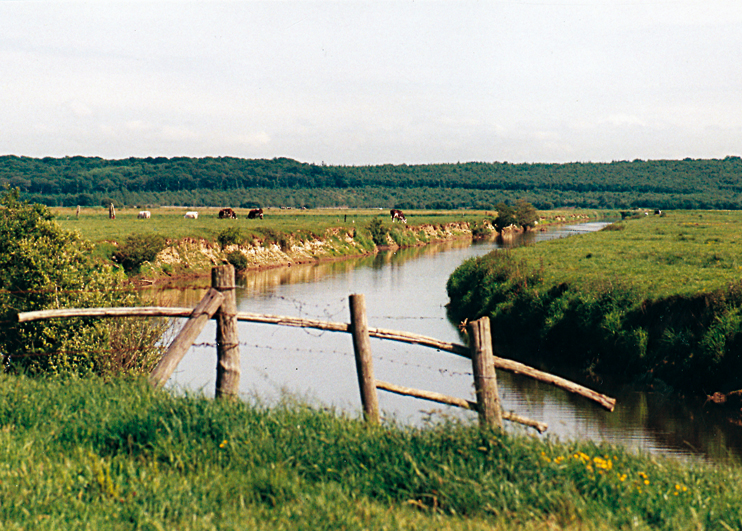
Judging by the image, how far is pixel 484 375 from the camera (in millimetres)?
6578

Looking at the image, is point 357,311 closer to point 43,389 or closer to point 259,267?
point 43,389

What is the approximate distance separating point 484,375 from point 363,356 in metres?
1.26

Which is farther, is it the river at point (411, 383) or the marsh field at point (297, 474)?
the river at point (411, 383)

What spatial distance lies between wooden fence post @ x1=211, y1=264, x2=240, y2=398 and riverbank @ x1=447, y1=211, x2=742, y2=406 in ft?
36.6

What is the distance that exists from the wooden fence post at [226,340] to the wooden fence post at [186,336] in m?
0.09

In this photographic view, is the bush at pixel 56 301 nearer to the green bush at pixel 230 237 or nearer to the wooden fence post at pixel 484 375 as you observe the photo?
the wooden fence post at pixel 484 375

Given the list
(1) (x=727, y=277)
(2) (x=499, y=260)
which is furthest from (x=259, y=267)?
(1) (x=727, y=277)

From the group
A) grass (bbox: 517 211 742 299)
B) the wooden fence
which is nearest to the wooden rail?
the wooden fence

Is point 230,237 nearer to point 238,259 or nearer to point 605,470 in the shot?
point 238,259

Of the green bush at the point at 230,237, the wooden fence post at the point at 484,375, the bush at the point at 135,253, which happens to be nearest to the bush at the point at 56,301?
the wooden fence post at the point at 484,375

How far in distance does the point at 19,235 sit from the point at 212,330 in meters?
8.36

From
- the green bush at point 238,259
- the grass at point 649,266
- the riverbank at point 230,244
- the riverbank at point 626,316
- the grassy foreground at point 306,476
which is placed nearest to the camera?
the grassy foreground at point 306,476

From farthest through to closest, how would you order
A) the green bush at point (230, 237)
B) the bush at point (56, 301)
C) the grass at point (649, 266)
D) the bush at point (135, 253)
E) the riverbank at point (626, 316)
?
the green bush at point (230, 237) → the bush at point (135, 253) → the grass at point (649, 266) → the riverbank at point (626, 316) → the bush at point (56, 301)

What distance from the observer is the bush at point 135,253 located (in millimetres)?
33969
